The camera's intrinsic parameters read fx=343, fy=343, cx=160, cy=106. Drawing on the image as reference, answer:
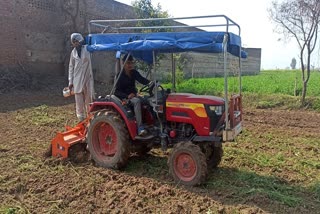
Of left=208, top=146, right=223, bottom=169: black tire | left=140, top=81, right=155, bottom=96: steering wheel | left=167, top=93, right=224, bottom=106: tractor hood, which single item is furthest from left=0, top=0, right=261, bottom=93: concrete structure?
left=208, top=146, right=223, bottom=169: black tire

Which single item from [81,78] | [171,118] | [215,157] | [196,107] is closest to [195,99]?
[196,107]

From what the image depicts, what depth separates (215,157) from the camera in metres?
5.51

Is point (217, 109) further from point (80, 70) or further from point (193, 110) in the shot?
point (80, 70)

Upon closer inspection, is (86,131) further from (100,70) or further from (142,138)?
(100,70)

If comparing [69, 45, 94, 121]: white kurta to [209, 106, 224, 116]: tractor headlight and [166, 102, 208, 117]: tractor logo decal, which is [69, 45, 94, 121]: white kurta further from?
[209, 106, 224, 116]: tractor headlight

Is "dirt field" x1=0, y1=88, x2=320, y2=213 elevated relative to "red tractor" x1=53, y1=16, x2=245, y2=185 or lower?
lower

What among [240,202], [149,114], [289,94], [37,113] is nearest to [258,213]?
[240,202]

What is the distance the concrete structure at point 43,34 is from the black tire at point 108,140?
33.3 feet

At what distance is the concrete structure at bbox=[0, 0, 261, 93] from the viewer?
1446 centimetres

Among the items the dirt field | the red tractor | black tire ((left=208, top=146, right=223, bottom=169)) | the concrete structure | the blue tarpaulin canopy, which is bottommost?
the dirt field

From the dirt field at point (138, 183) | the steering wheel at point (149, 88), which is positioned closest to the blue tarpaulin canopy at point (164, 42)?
the steering wheel at point (149, 88)

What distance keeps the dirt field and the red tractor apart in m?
0.30

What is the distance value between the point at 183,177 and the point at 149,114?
1186mm

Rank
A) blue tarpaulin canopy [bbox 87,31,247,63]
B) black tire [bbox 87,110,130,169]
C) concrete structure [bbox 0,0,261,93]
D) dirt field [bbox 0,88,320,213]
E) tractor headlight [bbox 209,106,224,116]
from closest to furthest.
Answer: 1. dirt field [bbox 0,88,320,213]
2. blue tarpaulin canopy [bbox 87,31,247,63]
3. tractor headlight [bbox 209,106,224,116]
4. black tire [bbox 87,110,130,169]
5. concrete structure [bbox 0,0,261,93]
